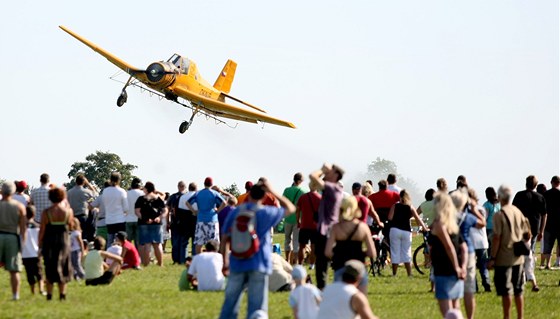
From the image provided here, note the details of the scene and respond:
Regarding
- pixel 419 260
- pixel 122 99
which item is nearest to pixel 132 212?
pixel 419 260

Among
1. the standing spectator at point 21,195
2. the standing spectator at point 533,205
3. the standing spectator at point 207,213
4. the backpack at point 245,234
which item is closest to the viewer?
the backpack at point 245,234

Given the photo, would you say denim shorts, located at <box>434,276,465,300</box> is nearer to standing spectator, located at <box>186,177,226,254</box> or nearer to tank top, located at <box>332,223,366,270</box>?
tank top, located at <box>332,223,366,270</box>

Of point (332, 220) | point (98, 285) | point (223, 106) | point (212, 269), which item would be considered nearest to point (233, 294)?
point (332, 220)

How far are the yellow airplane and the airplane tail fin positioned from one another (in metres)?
6.96

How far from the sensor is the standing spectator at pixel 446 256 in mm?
14688

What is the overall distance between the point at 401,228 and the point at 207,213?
3.85m

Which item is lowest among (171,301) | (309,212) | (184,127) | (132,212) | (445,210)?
(171,301)

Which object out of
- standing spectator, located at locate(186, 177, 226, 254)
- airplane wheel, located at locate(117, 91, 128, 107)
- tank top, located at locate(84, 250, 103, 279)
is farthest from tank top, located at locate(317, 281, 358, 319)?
airplane wheel, located at locate(117, 91, 128, 107)

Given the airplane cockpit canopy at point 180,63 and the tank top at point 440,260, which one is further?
the airplane cockpit canopy at point 180,63

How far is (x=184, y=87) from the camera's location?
54.1 m

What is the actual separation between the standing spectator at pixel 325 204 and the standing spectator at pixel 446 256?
185 centimetres

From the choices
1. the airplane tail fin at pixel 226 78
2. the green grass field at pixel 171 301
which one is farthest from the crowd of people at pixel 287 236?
the airplane tail fin at pixel 226 78

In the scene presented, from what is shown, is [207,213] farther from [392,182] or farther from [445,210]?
[445,210]

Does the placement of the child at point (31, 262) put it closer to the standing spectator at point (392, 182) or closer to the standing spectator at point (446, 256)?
the standing spectator at point (446, 256)
